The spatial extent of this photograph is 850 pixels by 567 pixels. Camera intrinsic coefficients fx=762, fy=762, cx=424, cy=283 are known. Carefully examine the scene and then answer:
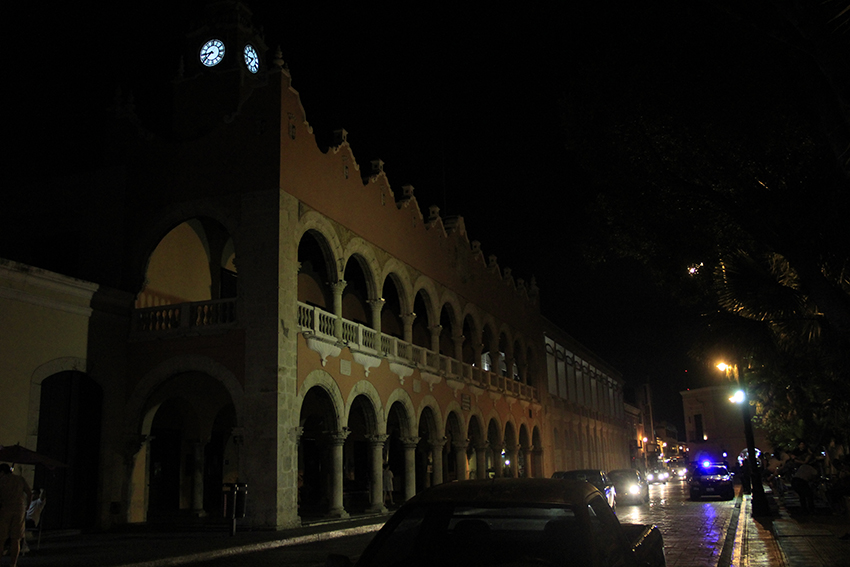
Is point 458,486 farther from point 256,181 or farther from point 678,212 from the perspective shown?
point 256,181

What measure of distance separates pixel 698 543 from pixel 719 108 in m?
7.22

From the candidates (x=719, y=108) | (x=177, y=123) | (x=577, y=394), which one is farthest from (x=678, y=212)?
(x=577, y=394)

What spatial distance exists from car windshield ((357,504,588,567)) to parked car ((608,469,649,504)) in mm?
21306

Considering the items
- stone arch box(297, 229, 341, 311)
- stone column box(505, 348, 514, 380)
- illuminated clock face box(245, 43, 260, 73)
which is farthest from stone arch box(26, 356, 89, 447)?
stone column box(505, 348, 514, 380)

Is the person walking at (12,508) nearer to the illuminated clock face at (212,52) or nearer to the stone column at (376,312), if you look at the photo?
the stone column at (376,312)

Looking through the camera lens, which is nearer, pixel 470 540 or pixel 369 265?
pixel 470 540

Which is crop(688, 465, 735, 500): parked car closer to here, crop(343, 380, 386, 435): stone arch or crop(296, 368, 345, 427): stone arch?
crop(343, 380, 386, 435): stone arch

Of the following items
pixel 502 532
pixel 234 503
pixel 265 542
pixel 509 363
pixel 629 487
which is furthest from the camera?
pixel 509 363

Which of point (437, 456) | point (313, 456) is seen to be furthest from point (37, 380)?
point (437, 456)

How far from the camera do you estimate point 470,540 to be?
4.33 meters

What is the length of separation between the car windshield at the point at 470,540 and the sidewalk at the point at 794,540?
7279 mm

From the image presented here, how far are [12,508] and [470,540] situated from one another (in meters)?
8.74

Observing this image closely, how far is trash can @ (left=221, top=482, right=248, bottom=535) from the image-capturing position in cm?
1561

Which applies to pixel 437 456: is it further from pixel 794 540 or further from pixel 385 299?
pixel 794 540
